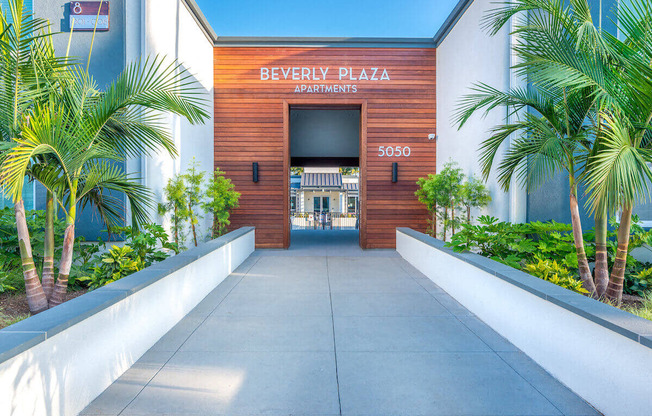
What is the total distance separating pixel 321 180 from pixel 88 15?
15130mm

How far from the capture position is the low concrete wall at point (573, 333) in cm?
188

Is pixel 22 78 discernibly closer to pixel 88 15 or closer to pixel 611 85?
pixel 88 15

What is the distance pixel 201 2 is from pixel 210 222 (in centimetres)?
468

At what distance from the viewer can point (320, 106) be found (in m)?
8.81

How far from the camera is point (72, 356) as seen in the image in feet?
6.65

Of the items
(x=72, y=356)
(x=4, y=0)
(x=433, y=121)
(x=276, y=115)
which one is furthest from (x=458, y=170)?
(x=4, y=0)

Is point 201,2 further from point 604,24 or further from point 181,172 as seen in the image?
point 604,24

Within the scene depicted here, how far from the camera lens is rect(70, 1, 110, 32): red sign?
5.82 m

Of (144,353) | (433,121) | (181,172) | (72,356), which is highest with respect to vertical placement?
(433,121)

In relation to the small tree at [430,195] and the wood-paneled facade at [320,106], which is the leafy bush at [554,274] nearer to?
the small tree at [430,195]

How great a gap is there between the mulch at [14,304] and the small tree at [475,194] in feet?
19.1

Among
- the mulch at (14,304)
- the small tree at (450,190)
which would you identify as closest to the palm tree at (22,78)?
the mulch at (14,304)

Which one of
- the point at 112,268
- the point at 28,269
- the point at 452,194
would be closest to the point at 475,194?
the point at 452,194

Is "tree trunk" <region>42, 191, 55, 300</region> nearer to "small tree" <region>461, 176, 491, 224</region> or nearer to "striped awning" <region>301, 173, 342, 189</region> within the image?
"small tree" <region>461, 176, 491, 224</region>
